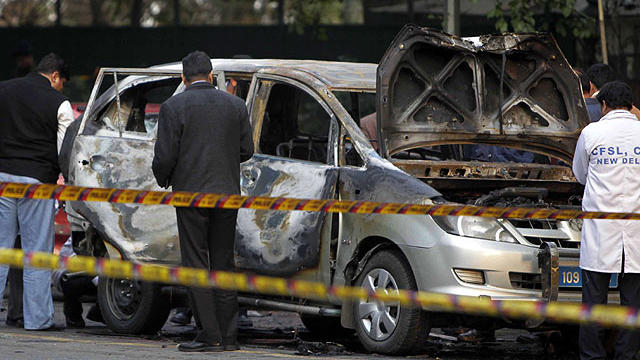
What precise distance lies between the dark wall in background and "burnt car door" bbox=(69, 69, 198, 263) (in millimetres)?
7393

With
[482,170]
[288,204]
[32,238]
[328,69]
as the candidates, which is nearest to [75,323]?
[32,238]

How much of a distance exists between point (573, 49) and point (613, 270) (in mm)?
9564

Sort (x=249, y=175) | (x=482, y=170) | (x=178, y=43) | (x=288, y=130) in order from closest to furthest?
(x=482, y=170) → (x=249, y=175) → (x=288, y=130) → (x=178, y=43)

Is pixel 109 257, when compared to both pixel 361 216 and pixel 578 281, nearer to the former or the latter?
pixel 361 216

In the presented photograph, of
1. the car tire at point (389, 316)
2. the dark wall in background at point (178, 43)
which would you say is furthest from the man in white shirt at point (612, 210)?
the dark wall in background at point (178, 43)

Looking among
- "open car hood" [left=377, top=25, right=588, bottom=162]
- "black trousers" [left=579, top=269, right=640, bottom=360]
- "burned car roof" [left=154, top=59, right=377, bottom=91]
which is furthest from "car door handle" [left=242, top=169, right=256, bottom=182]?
"black trousers" [left=579, top=269, right=640, bottom=360]

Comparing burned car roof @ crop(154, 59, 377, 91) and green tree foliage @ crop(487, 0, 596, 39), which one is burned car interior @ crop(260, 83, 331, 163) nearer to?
burned car roof @ crop(154, 59, 377, 91)

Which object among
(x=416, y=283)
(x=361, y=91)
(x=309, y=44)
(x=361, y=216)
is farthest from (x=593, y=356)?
(x=309, y=44)

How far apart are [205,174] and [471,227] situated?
176cm

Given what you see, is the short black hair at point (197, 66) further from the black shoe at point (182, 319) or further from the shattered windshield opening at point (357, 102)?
the black shoe at point (182, 319)

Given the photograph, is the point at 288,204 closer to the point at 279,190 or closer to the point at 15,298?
the point at 279,190

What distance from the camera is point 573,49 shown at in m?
17.0

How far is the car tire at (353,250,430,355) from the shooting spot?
805cm

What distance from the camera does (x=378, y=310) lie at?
825 centimetres
